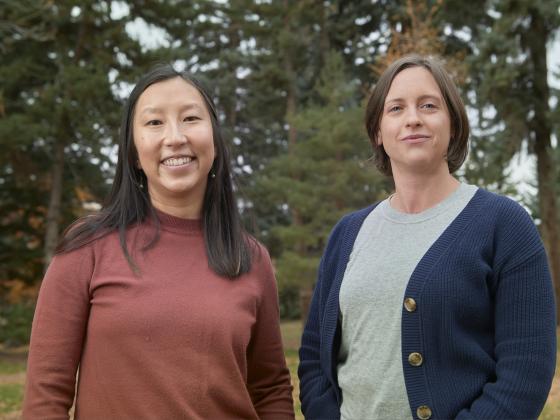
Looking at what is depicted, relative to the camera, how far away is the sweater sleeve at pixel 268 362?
7.68 ft

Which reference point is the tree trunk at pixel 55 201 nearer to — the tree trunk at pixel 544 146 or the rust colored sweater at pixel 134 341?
the tree trunk at pixel 544 146

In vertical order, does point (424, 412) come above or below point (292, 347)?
above

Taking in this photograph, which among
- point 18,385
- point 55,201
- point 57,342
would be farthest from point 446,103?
point 55,201

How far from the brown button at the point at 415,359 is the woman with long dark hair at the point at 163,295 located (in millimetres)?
562

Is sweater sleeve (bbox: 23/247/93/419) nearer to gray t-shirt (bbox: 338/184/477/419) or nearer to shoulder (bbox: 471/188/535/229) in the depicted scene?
gray t-shirt (bbox: 338/184/477/419)

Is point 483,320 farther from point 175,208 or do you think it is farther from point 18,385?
point 18,385

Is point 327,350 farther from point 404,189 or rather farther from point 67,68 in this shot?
point 67,68

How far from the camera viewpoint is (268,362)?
2391mm

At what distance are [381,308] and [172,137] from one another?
2.99ft

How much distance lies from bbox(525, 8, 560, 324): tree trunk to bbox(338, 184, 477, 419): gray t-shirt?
39.7ft

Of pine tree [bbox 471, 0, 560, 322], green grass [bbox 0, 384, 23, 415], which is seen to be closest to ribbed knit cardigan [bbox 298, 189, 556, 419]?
green grass [bbox 0, 384, 23, 415]

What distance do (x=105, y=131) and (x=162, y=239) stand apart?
38.0 feet

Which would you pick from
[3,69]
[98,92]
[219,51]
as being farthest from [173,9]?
[219,51]

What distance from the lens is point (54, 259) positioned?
6.93 ft
